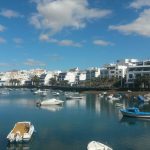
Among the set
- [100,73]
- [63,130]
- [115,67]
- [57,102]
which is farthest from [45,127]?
[100,73]

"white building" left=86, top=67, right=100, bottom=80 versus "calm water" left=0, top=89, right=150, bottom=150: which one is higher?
"white building" left=86, top=67, right=100, bottom=80

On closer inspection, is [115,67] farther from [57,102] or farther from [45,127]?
[45,127]

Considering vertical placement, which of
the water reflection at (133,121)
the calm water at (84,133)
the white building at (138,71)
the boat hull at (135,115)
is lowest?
the calm water at (84,133)

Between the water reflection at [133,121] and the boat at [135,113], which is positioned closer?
the water reflection at [133,121]

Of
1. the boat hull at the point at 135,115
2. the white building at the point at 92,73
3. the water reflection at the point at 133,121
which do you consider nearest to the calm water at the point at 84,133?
the water reflection at the point at 133,121

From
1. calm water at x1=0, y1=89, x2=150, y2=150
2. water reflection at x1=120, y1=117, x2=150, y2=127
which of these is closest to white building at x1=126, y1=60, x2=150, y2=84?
water reflection at x1=120, y1=117, x2=150, y2=127

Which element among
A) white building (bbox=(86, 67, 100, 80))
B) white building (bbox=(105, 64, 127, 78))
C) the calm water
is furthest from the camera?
white building (bbox=(86, 67, 100, 80))

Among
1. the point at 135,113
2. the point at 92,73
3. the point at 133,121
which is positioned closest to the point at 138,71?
the point at 92,73

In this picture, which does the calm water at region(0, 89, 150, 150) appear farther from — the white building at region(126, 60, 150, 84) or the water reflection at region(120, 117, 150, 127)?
the white building at region(126, 60, 150, 84)

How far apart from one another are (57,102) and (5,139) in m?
42.6

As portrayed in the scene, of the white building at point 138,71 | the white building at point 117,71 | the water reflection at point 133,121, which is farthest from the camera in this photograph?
the white building at point 117,71

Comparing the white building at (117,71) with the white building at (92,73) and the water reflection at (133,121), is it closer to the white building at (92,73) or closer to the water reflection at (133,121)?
the white building at (92,73)

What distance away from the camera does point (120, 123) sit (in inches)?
1873

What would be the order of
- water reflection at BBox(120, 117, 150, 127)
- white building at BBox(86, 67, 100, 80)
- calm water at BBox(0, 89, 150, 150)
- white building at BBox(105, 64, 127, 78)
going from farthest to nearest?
1. white building at BBox(86, 67, 100, 80)
2. white building at BBox(105, 64, 127, 78)
3. water reflection at BBox(120, 117, 150, 127)
4. calm water at BBox(0, 89, 150, 150)
